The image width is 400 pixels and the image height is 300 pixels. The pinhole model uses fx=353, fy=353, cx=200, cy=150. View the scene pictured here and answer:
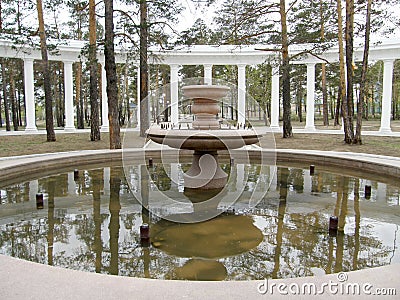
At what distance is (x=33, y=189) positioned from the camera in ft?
35.5

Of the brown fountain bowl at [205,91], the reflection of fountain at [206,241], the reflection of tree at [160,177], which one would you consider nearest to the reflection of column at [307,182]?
the reflection of fountain at [206,241]

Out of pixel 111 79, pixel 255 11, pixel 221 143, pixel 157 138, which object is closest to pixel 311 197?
pixel 221 143

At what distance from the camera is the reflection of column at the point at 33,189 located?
32.1ft

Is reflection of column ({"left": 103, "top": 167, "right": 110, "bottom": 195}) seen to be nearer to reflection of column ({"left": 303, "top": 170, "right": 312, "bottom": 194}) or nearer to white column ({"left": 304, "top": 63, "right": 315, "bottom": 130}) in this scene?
Answer: reflection of column ({"left": 303, "top": 170, "right": 312, "bottom": 194})

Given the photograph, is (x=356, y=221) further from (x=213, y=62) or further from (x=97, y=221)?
(x=213, y=62)

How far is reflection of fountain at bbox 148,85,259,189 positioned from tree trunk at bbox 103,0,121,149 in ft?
26.4

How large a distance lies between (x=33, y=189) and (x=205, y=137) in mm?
5605

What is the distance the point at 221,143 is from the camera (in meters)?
9.74

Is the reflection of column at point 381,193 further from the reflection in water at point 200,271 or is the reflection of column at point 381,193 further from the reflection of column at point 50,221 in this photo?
the reflection of column at point 50,221

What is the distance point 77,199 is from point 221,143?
4232 mm

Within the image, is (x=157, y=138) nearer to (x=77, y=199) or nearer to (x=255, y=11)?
(x=77, y=199)

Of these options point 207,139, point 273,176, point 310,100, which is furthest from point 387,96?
point 207,139

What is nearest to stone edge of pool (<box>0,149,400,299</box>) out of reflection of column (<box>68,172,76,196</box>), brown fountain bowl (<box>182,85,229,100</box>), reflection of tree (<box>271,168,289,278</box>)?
reflection of tree (<box>271,168,289,278</box>)

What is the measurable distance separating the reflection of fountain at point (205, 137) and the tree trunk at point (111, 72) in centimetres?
805
